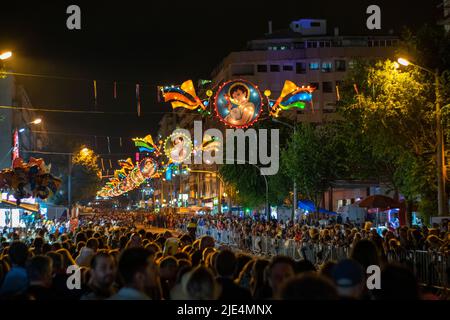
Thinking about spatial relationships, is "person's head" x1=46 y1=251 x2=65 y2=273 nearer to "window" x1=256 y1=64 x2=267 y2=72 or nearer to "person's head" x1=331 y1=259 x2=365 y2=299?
"person's head" x1=331 y1=259 x2=365 y2=299

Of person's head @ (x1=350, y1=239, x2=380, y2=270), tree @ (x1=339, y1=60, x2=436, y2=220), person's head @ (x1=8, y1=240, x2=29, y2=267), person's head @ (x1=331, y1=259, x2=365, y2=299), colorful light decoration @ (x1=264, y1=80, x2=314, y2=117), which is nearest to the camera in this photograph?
person's head @ (x1=331, y1=259, x2=365, y2=299)

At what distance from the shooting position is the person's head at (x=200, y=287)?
19.4 feet

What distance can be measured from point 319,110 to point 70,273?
2899 inches

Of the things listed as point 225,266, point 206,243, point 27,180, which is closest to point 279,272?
point 225,266

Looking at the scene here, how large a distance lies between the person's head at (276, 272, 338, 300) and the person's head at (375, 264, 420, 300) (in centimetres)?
78

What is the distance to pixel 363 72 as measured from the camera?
3425 cm

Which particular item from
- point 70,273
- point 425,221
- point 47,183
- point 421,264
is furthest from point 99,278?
point 425,221

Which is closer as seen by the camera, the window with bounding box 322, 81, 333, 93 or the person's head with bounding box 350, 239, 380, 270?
the person's head with bounding box 350, 239, 380, 270

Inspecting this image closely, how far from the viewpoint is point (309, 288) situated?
4.43 metres

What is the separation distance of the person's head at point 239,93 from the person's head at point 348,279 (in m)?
17.4

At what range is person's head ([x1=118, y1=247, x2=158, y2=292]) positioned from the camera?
19.0 feet

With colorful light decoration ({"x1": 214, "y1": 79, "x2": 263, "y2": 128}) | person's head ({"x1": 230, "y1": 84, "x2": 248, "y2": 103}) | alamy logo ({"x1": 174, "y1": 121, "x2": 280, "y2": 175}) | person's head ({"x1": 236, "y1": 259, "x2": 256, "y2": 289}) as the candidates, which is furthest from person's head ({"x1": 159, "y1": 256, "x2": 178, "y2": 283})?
alamy logo ({"x1": 174, "y1": 121, "x2": 280, "y2": 175})

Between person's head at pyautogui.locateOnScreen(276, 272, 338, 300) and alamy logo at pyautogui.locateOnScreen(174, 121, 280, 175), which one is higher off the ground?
alamy logo at pyautogui.locateOnScreen(174, 121, 280, 175)

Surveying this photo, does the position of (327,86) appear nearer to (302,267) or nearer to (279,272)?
(302,267)
